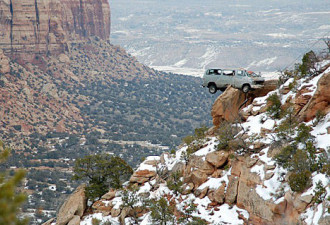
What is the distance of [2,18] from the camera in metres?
118

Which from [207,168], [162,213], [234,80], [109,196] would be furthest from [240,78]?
[109,196]

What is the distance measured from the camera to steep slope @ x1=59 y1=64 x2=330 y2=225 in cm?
2211

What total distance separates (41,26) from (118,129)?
36.1 m

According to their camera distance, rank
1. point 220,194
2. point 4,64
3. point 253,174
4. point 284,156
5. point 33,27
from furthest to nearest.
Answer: point 33,27, point 4,64, point 220,194, point 253,174, point 284,156

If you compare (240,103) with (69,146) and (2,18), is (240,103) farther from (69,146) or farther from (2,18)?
(2,18)

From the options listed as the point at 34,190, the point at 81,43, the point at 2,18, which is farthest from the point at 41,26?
the point at 34,190

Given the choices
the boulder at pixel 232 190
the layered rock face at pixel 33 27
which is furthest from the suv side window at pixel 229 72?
the layered rock face at pixel 33 27

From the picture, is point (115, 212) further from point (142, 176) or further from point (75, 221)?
point (142, 176)

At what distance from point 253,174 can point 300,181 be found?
3345 millimetres

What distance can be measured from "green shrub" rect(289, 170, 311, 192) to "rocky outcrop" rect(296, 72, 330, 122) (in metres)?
4.75

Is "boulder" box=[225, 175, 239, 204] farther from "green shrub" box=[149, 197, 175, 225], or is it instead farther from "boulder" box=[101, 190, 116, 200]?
"boulder" box=[101, 190, 116, 200]

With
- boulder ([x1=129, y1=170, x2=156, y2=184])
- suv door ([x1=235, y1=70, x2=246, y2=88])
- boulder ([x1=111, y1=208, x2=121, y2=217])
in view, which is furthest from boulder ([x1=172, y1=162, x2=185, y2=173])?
suv door ([x1=235, y1=70, x2=246, y2=88])

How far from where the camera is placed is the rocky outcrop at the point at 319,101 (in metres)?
25.2

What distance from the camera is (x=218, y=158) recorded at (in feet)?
90.5
